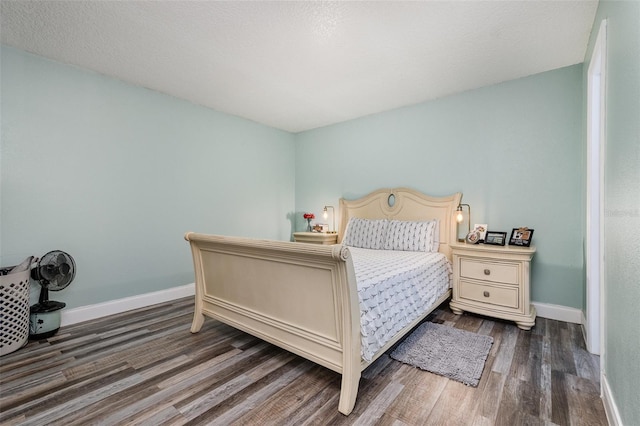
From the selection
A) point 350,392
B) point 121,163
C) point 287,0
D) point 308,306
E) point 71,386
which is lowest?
point 71,386

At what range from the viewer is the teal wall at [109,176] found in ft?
8.25

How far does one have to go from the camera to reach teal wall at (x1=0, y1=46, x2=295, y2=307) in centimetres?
252

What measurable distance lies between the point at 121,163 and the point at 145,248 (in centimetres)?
99

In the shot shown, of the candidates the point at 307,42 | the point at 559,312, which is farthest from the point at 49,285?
the point at 559,312

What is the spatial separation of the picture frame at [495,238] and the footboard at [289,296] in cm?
214

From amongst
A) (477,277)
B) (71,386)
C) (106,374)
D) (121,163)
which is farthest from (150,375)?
(477,277)

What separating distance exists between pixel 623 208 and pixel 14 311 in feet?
13.2

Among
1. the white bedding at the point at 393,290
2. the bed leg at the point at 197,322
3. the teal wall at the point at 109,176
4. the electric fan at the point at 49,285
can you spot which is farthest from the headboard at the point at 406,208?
the electric fan at the point at 49,285

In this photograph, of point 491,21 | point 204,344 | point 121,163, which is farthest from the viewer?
point 121,163

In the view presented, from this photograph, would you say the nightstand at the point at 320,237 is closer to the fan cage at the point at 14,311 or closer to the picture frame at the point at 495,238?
the picture frame at the point at 495,238

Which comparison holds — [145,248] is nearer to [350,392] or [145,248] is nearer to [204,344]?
[204,344]

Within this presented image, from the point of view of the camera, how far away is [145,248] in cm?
326

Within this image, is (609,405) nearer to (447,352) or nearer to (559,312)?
(447,352)

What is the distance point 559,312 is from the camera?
2748mm
